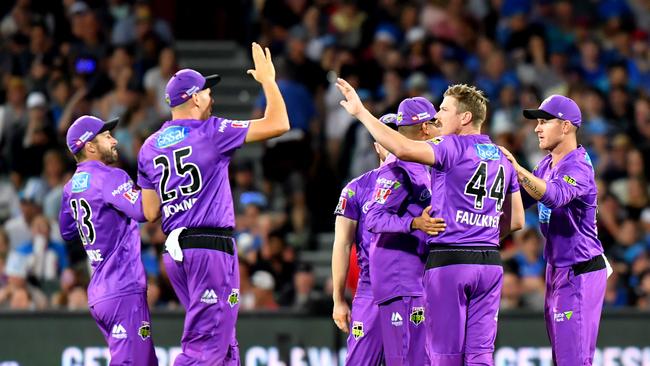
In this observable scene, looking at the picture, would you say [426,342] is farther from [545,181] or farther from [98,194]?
[98,194]

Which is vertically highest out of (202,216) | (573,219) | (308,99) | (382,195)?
(308,99)

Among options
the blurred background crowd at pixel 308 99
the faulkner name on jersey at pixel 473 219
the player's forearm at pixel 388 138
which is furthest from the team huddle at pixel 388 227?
the blurred background crowd at pixel 308 99

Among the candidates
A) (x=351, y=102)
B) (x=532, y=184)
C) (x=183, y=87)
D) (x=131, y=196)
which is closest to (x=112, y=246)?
(x=131, y=196)

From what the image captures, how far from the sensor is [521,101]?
17922mm

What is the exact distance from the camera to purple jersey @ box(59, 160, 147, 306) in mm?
10844

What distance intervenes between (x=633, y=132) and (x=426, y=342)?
8600mm

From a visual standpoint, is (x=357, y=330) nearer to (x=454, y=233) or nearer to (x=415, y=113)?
(x=454, y=233)

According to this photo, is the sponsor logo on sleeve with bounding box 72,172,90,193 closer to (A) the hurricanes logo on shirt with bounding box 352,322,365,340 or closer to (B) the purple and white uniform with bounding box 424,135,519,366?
(A) the hurricanes logo on shirt with bounding box 352,322,365,340

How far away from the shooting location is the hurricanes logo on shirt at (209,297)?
10383 millimetres

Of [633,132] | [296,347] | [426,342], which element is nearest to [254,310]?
[296,347]

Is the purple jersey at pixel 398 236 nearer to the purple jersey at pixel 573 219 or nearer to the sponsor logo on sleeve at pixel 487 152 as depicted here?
the sponsor logo on sleeve at pixel 487 152

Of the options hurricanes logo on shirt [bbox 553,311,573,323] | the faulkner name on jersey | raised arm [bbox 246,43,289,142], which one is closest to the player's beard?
raised arm [bbox 246,43,289,142]

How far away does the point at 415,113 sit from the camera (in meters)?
10.7

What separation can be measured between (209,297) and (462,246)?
75.0 inches
